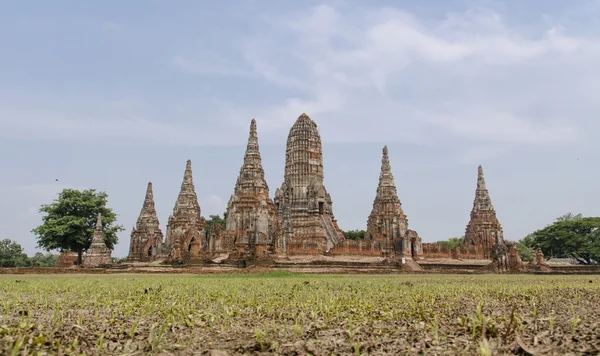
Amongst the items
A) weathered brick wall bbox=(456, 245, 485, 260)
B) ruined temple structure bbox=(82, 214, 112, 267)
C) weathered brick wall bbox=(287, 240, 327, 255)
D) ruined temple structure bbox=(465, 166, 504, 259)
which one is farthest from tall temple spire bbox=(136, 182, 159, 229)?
ruined temple structure bbox=(465, 166, 504, 259)

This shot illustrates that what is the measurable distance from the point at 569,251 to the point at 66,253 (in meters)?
57.6

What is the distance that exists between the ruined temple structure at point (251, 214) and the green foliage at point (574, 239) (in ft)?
132

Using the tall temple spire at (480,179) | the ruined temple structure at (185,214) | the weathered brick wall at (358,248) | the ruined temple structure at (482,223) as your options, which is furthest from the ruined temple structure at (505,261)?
the ruined temple structure at (185,214)

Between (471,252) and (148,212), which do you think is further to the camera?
(148,212)

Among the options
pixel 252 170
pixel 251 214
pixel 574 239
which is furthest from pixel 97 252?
pixel 574 239

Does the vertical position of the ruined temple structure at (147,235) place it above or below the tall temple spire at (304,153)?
below

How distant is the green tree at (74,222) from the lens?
1987 inches

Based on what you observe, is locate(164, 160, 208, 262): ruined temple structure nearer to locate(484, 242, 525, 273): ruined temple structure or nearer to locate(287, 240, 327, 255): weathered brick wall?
locate(287, 240, 327, 255): weathered brick wall

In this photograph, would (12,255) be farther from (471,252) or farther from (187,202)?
(471,252)

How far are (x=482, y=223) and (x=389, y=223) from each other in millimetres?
12766

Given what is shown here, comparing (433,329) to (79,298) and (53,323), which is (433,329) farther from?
→ (79,298)

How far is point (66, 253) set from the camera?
52.2 metres

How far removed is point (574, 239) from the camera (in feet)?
207

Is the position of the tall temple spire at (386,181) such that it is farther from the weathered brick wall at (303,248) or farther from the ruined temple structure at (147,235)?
the ruined temple structure at (147,235)
